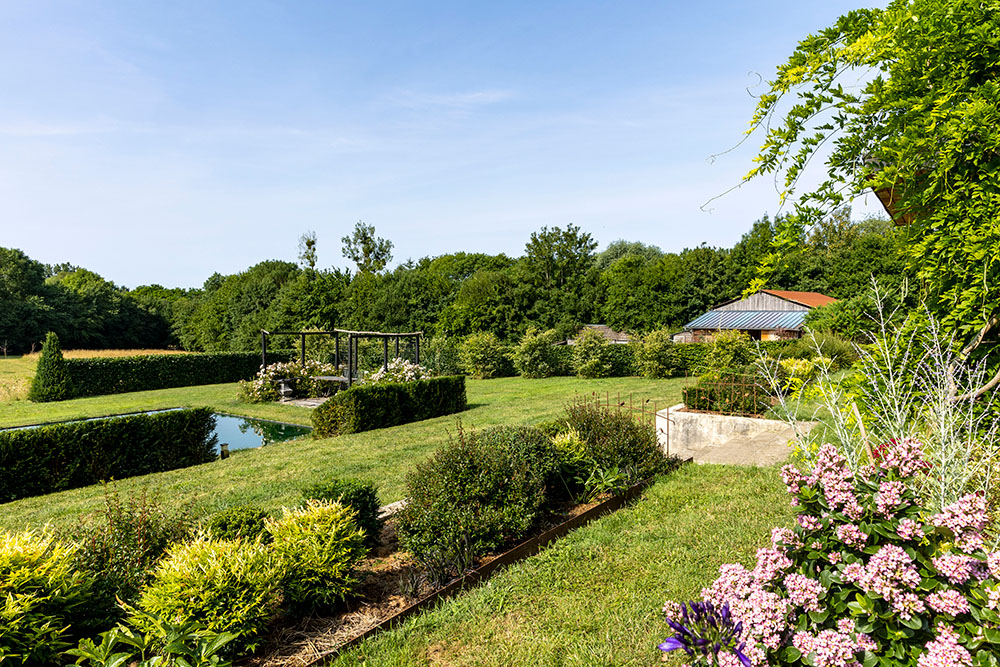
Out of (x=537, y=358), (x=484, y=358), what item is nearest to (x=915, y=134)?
(x=537, y=358)

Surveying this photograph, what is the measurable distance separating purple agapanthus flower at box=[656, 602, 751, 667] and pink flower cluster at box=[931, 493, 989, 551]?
0.73 metres

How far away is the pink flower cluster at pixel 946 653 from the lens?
4.95 ft

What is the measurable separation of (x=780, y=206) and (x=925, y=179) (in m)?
0.53

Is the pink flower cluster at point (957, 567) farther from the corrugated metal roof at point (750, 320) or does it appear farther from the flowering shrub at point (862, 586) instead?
the corrugated metal roof at point (750, 320)

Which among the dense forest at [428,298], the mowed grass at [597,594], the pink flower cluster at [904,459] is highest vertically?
the dense forest at [428,298]

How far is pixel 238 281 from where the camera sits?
48.0 metres

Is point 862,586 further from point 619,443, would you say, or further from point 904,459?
point 619,443

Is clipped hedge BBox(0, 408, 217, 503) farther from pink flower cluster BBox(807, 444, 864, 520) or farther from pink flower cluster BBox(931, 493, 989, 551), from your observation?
pink flower cluster BBox(931, 493, 989, 551)

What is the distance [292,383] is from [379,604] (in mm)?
16042

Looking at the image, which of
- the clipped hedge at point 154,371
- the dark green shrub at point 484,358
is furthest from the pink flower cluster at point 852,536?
the clipped hedge at point 154,371

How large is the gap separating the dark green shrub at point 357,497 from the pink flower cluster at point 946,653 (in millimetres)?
3429

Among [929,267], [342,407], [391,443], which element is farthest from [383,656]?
[342,407]

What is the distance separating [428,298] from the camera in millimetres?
38781

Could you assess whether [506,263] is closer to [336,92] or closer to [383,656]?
→ [336,92]
